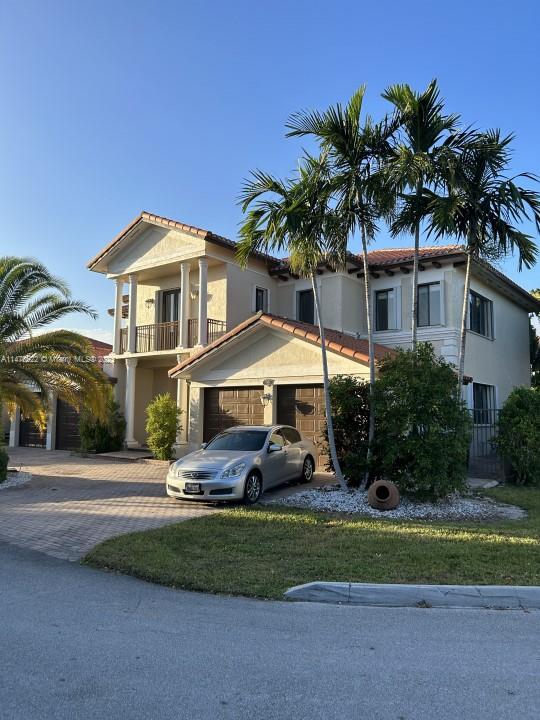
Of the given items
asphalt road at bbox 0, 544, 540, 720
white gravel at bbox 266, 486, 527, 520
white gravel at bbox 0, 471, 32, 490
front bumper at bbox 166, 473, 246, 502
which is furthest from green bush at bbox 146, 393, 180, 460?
asphalt road at bbox 0, 544, 540, 720

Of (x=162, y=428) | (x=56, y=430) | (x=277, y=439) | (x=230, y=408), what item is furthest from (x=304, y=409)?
(x=56, y=430)

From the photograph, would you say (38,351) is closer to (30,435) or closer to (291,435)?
(291,435)

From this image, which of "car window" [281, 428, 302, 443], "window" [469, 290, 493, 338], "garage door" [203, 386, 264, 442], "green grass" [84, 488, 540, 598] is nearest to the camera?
"green grass" [84, 488, 540, 598]

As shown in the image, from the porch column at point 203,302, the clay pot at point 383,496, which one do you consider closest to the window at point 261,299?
the porch column at point 203,302

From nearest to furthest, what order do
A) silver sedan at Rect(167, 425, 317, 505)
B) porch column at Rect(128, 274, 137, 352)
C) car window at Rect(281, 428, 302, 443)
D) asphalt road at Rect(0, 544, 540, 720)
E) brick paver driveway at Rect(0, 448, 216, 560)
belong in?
1. asphalt road at Rect(0, 544, 540, 720)
2. brick paver driveway at Rect(0, 448, 216, 560)
3. silver sedan at Rect(167, 425, 317, 505)
4. car window at Rect(281, 428, 302, 443)
5. porch column at Rect(128, 274, 137, 352)

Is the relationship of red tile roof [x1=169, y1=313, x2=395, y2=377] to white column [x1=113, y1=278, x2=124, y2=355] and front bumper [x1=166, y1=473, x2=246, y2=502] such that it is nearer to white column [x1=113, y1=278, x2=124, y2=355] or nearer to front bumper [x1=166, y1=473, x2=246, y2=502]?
front bumper [x1=166, y1=473, x2=246, y2=502]

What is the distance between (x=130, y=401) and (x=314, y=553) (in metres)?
15.8

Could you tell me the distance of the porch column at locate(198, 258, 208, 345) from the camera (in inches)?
784

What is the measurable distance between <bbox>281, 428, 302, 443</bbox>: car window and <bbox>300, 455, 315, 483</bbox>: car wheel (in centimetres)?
54

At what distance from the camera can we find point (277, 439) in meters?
12.7

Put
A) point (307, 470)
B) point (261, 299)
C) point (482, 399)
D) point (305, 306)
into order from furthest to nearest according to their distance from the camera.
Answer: point (261, 299) → point (305, 306) → point (482, 399) → point (307, 470)

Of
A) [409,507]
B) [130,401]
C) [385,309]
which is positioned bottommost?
[409,507]

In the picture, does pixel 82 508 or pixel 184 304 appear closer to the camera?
pixel 82 508

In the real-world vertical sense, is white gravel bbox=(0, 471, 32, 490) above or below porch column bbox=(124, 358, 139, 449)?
below
